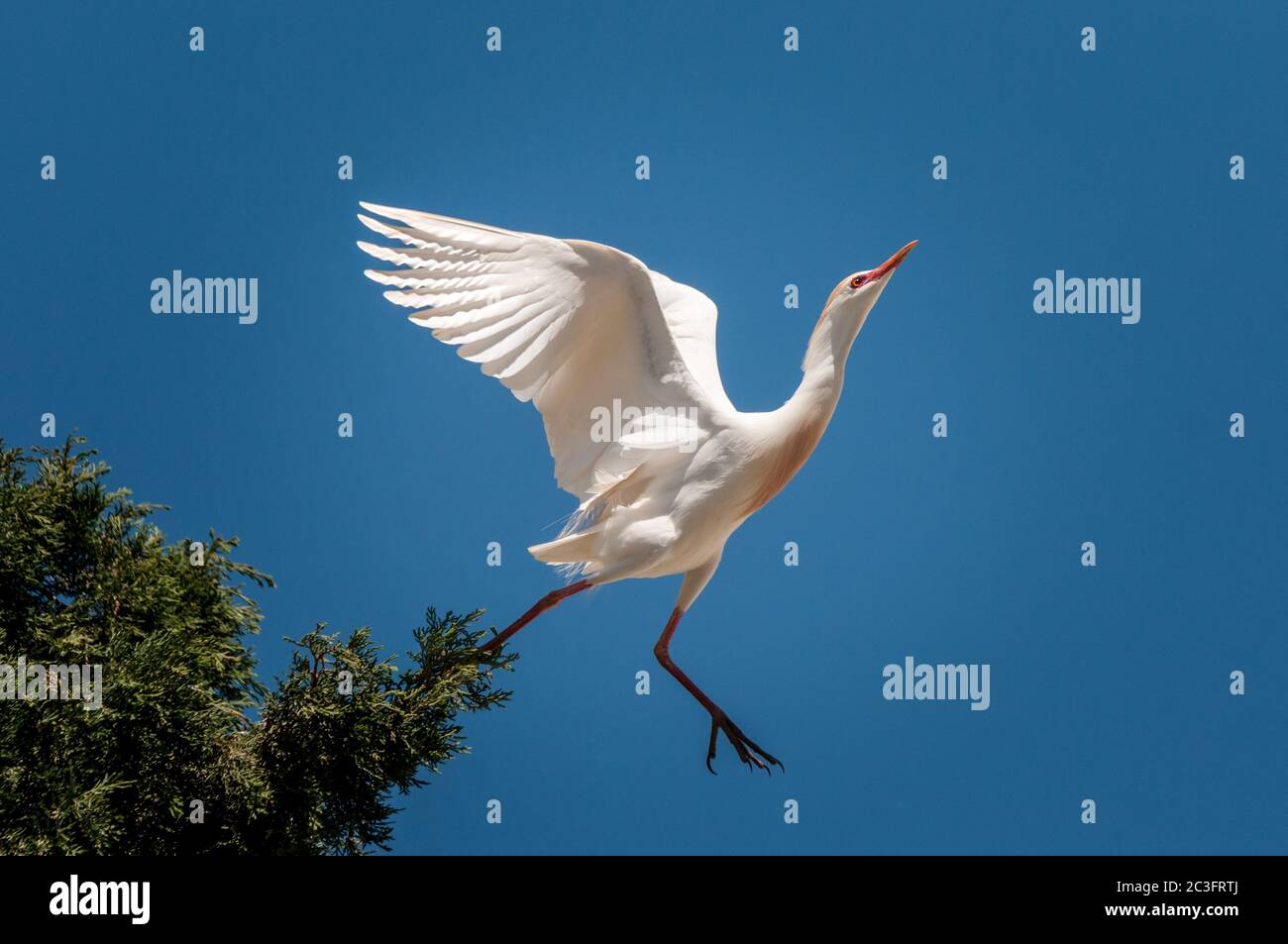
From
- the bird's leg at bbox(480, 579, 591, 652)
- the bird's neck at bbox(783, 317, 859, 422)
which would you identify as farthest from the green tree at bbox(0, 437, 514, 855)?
the bird's neck at bbox(783, 317, 859, 422)

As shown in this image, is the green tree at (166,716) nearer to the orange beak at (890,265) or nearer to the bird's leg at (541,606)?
the bird's leg at (541,606)

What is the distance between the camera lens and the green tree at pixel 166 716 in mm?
4047

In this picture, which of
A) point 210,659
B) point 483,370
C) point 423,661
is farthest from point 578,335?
point 210,659

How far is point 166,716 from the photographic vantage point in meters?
4.18

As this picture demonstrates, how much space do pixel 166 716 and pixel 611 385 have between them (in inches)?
74.9

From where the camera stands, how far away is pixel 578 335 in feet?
16.3

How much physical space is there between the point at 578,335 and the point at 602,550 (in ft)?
2.51

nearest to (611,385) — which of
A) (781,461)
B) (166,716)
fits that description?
(781,461)

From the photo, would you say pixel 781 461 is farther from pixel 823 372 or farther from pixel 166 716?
pixel 166 716

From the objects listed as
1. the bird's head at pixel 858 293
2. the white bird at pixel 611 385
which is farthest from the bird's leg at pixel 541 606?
the bird's head at pixel 858 293

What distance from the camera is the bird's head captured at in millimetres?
4922
